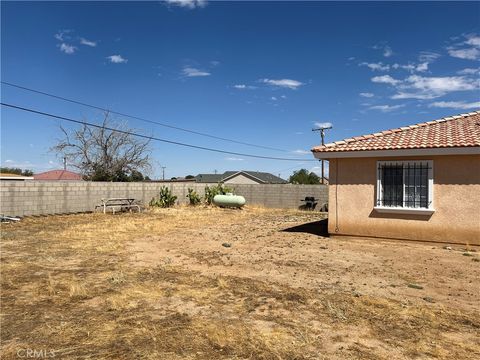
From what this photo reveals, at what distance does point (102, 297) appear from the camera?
5.75m

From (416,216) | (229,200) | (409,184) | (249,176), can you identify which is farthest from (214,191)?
(249,176)

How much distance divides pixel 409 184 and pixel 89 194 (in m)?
15.4

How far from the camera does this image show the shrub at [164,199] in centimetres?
2361

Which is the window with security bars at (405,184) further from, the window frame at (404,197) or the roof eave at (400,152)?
the roof eave at (400,152)

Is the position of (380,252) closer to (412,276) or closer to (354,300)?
(412,276)

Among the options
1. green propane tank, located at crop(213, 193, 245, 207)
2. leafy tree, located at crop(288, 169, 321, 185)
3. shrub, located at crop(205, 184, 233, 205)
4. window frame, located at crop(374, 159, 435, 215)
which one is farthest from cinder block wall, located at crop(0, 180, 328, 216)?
leafy tree, located at crop(288, 169, 321, 185)

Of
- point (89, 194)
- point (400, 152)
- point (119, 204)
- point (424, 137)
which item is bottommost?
point (119, 204)

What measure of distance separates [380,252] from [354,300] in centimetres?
404

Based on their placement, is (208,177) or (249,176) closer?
(249,176)

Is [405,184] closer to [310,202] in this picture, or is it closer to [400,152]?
[400,152]

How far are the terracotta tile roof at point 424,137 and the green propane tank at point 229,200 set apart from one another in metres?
12.3

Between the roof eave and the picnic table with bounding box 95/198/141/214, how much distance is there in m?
12.0

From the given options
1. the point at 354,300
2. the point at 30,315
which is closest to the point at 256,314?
the point at 354,300

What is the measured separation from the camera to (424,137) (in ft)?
35.1
